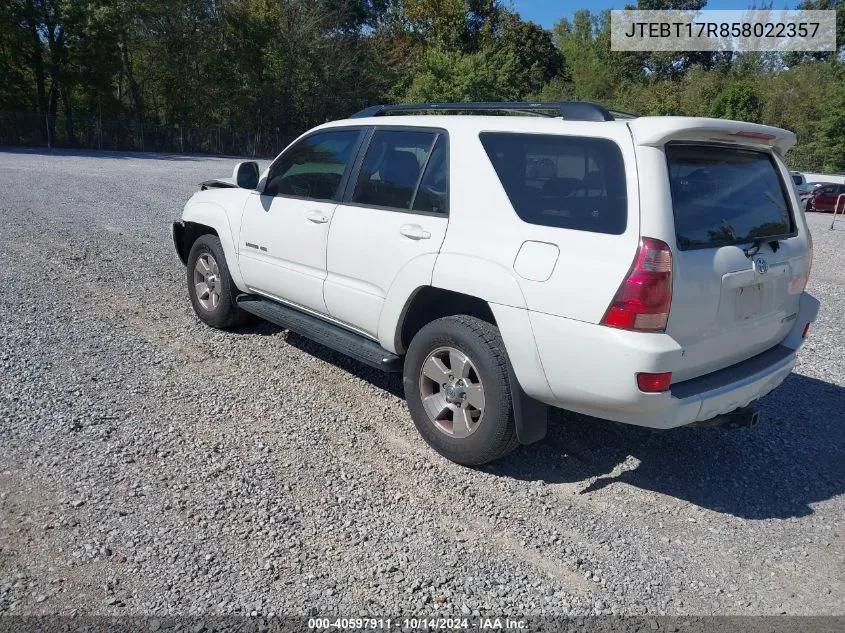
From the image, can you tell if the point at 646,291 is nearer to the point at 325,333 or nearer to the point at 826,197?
the point at 325,333

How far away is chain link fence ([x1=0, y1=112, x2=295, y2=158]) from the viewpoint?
120ft

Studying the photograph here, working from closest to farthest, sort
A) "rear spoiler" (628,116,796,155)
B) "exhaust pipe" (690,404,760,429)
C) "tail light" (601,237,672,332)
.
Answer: "tail light" (601,237,672,332) → "rear spoiler" (628,116,796,155) → "exhaust pipe" (690,404,760,429)

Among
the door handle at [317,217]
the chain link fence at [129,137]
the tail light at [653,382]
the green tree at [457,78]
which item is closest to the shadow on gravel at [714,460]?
the tail light at [653,382]

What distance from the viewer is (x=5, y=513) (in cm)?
328

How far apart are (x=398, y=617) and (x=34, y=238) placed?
8641mm

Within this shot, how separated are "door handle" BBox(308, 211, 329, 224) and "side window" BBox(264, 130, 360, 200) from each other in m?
0.13

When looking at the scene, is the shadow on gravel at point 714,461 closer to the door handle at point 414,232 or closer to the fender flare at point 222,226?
the door handle at point 414,232

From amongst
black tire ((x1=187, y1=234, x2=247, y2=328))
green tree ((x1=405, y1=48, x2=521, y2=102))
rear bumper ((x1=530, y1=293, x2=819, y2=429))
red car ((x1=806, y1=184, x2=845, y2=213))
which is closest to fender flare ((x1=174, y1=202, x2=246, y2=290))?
black tire ((x1=187, y1=234, x2=247, y2=328))

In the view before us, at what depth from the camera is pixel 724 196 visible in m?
3.66

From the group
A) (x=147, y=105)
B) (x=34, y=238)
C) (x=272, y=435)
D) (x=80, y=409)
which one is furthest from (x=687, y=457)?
(x=147, y=105)

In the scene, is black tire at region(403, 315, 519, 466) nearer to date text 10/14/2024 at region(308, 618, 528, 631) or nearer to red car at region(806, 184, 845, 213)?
date text 10/14/2024 at region(308, 618, 528, 631)

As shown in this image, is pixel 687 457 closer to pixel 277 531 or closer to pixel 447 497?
pixel 447 497

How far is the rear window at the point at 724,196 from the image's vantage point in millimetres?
3389

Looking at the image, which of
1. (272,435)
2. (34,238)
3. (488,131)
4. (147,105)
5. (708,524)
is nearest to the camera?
(708,524)
